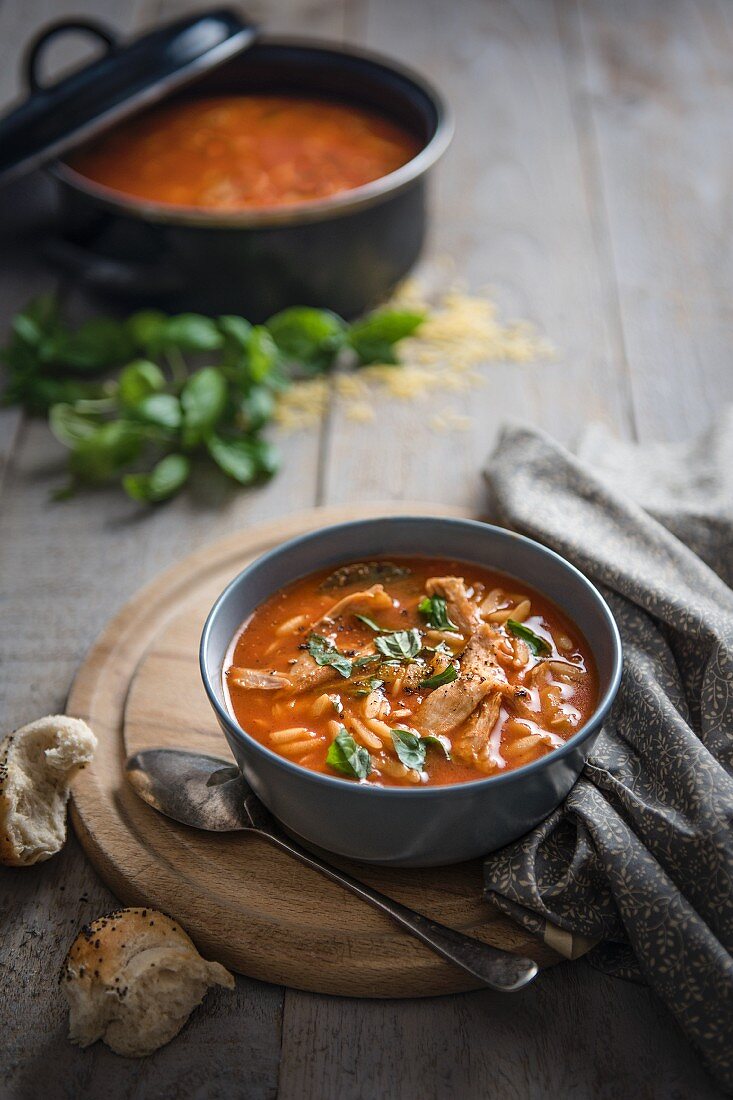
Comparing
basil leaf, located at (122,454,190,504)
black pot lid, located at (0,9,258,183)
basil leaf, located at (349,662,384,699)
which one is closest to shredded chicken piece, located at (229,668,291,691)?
basil leaf, located at (349,662,384,699)

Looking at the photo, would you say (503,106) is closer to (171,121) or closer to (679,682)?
(171,121)

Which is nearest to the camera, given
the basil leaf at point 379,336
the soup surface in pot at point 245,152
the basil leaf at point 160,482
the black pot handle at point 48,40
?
the basil leaf at point 160,482

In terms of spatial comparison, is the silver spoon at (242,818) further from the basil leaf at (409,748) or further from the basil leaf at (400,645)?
the basil leaf at (400,645)

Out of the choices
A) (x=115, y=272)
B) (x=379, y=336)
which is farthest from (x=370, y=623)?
(x=115, y=272)

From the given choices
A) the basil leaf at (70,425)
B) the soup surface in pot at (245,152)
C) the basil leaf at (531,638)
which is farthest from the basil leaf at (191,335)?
the basil leaf at (531,638)

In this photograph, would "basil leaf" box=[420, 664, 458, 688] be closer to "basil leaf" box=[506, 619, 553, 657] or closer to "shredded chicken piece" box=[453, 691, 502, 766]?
"shredded chicken piece" box=[453, 691, 502, 766]
